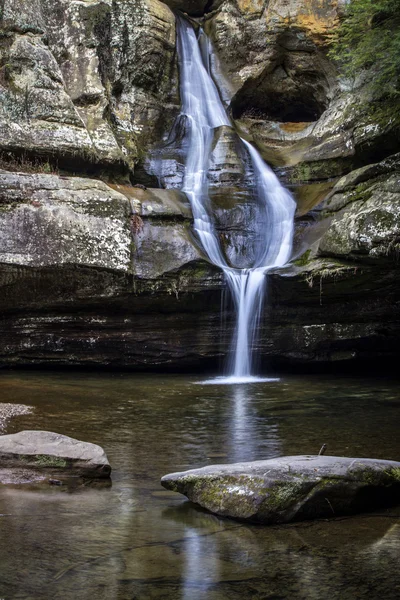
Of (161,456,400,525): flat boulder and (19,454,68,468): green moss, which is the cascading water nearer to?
(19,454,68,468): green moss

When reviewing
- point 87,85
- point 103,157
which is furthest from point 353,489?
point 87,85

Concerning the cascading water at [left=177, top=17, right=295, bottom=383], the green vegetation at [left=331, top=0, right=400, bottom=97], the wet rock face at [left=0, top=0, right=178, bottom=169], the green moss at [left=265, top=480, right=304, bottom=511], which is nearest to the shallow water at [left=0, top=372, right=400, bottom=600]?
the green moss at [left=265, top=480, right=304, bottom=511]

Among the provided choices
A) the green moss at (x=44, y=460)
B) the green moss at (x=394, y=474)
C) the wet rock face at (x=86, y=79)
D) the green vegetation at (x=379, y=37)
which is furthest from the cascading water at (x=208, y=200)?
the green moss at (x=394, y=474)

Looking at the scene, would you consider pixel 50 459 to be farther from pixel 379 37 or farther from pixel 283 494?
pixel 379 37

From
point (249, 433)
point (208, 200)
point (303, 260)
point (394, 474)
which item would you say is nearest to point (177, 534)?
point (394, 474)

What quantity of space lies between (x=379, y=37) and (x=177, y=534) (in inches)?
457

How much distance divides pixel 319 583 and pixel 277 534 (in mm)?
654

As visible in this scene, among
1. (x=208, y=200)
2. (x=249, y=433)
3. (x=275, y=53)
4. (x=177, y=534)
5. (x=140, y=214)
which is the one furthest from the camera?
(x=275, y=53)

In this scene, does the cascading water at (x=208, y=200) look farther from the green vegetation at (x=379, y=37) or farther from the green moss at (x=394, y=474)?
the green moss at (x=394, y=474)

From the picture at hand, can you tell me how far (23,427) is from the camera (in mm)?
6520

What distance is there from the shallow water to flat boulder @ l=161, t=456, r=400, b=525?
91mm

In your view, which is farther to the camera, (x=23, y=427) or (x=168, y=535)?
(x=23, y=427)

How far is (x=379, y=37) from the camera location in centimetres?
1214

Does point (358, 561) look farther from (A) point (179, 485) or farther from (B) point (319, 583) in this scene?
(A) point (179, 485)
